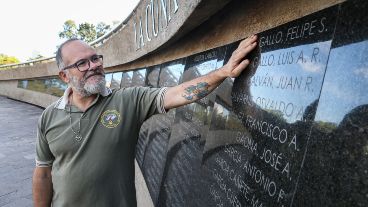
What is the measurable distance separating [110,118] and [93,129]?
0.49 ft

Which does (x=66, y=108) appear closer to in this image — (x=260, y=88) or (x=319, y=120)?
(x=260, y=88)

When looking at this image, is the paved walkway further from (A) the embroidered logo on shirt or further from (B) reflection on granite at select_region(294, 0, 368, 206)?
(B) reflection on granite at select_region(294, 0, 368, 206)

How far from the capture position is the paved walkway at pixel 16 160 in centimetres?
597

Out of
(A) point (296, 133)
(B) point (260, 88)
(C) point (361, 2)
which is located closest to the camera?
(C) point (361, 2)

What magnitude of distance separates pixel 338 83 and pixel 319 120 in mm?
176

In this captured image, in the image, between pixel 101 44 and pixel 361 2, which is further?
pixel 101 44

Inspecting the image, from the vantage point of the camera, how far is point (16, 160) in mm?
8242

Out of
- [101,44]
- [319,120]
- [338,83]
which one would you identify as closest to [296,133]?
[319,120]

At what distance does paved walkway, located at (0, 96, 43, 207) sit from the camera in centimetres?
597

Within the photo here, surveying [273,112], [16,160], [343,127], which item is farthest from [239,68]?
[16,160]

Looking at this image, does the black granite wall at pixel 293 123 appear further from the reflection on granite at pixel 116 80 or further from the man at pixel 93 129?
the reflection on granite at pixel 116 80

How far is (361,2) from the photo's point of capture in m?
1.41

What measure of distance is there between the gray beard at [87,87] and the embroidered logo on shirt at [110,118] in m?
0.18

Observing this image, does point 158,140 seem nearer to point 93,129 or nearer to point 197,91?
point 93,129
